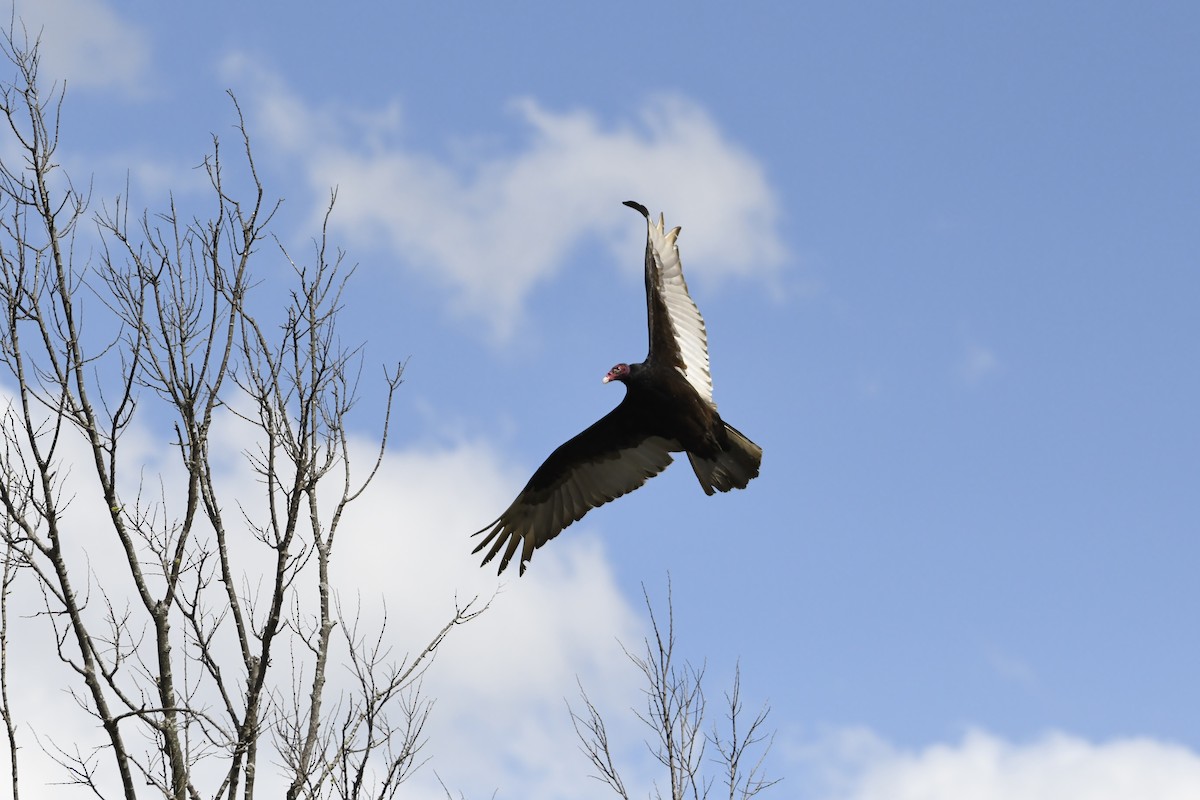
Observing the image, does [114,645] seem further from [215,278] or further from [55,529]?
[215,278]

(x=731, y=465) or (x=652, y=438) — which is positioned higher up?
(x=652, y=438)

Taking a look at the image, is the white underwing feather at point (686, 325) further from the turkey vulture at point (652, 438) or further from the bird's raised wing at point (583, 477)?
the bird's raised wing at point (583, 477)

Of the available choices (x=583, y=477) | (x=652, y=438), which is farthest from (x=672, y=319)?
(x=583, y=477)

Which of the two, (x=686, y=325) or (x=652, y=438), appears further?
(x=652, y=438)

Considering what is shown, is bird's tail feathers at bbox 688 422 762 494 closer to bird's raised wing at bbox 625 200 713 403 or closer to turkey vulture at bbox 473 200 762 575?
turkey vulture at bbox 473 200 762 575

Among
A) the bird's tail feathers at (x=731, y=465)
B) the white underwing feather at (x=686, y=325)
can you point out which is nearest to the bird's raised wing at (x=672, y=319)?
the white underwing feather at (x=686, y=325)

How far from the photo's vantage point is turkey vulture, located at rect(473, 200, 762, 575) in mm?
6203

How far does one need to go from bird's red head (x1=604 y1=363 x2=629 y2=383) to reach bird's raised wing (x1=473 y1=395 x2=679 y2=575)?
0.25 m

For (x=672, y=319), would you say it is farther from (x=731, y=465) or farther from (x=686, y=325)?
(x=731, y=465)

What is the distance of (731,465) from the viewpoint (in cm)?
633

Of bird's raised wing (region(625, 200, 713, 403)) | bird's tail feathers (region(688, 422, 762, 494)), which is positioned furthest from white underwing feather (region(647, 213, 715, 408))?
bird's tail feathers (region(688, 422, 762, 494))

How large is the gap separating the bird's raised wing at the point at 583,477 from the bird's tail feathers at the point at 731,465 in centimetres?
24

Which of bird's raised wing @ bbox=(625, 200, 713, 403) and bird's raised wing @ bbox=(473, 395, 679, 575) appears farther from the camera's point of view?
bird's raised wing @ bbox=(473, 395, 679, 575)

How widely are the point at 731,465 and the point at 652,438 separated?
0.49 m
